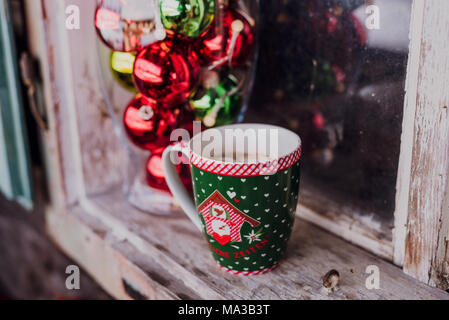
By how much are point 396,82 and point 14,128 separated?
61 centimetres

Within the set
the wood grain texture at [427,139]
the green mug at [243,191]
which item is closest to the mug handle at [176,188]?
the green mug at [243,191]

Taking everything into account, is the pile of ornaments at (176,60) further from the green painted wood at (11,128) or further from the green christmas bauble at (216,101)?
the green painted wood at (11,128)

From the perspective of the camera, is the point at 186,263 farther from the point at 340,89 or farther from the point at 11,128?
the point at 11,128

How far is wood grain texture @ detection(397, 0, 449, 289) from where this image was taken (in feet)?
1.53

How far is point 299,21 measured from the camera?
66 centimetres

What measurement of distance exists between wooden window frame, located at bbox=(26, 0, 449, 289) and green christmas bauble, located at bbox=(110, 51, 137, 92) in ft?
0.29

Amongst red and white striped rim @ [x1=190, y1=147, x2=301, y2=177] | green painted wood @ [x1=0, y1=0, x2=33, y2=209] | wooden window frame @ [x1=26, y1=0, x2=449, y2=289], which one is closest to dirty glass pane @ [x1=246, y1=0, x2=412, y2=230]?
wooden window frame @ [x1=26, y1=0, x2=449, y2=289]

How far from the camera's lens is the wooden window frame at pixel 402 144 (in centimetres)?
48

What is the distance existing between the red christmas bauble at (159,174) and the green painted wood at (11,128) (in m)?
0.26

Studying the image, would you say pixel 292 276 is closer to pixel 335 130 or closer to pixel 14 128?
pixel 335 130

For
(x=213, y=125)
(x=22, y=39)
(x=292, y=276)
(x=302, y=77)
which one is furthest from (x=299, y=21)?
(x=22, y=39)

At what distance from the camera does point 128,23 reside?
0.58 meters

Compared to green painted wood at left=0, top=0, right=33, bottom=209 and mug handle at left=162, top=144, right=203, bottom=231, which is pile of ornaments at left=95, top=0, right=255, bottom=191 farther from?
green painted wood at left=0, top=0, right=33, bottom=209
